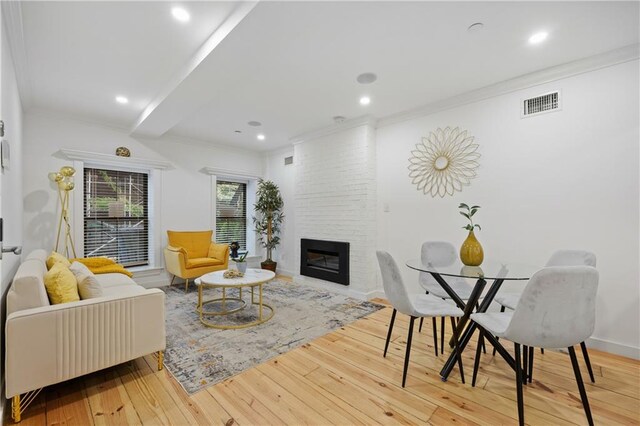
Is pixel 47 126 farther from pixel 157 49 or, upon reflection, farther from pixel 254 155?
pixel 254 155

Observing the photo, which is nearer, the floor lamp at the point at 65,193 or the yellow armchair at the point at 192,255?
A: the floor lamp at the point at 65,193

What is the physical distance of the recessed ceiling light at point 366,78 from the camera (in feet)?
9.53

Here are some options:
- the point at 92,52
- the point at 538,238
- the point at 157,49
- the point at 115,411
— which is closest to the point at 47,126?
the point at 92,52

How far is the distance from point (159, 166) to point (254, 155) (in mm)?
1977

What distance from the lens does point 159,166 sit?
4.80 metres

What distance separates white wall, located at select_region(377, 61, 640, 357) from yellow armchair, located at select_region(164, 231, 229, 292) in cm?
327

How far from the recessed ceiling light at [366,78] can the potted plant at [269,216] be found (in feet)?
10.4

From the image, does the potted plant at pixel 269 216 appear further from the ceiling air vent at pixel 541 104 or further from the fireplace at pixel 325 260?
the ceiling air vent at pixel 541 104

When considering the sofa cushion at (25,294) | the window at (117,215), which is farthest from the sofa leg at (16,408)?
the window at (117,215)

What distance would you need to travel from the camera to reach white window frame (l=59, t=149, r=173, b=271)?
159 inches

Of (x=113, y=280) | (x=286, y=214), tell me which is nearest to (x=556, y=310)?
(x=113, y=280)

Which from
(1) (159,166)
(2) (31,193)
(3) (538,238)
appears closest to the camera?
(3) (538,238)

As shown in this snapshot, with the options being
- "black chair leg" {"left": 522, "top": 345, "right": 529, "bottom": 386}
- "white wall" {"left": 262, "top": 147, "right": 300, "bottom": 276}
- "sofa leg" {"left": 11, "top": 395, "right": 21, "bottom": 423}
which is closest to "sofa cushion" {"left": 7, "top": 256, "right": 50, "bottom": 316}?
"sofa leg" {"left": 11, "top": 395, "right": 21, "bottom": 423}

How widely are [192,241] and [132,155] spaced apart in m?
1.67
